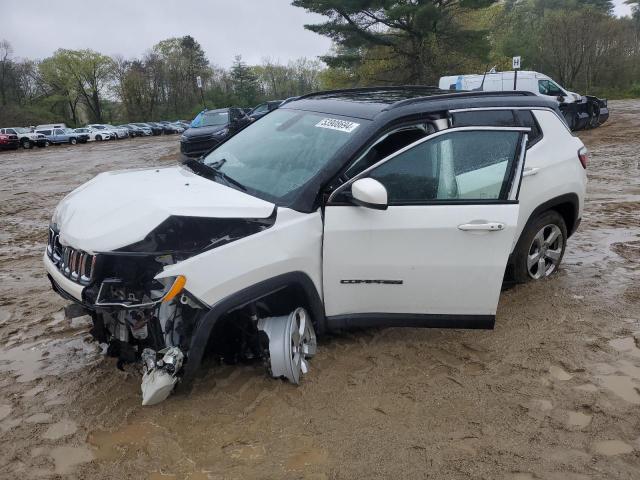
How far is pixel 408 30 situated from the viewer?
35688 mm

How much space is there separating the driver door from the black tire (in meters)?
1.16

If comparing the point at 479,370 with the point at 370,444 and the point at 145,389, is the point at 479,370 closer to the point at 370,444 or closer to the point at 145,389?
the point at 370,444

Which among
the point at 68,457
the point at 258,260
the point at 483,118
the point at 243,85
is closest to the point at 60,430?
the point at 68,457

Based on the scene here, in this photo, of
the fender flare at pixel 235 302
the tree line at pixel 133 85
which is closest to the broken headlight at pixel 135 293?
the fender flare at pixel 235 302

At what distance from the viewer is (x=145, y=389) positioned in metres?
2.93

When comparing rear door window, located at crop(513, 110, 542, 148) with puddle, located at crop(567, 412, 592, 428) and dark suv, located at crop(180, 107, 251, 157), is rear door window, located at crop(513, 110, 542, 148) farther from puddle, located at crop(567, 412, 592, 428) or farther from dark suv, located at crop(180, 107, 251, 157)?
dark suv, located at crop(180, 107, 251, 157)

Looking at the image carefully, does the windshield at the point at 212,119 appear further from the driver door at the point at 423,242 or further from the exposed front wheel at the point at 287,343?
the exposed front wheel at the point at 287,343

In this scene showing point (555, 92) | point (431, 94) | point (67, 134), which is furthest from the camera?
point (67, 134)

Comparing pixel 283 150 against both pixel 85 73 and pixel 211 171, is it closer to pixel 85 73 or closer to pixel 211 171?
pixel 211 171

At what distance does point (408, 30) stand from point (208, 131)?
2399 cm

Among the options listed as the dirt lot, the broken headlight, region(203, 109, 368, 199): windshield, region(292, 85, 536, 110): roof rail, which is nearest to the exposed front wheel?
the dirt lot

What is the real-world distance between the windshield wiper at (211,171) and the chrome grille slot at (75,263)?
1.06 meters

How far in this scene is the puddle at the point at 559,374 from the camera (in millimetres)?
3393

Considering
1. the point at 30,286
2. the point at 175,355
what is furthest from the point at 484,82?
the point at 175,355
